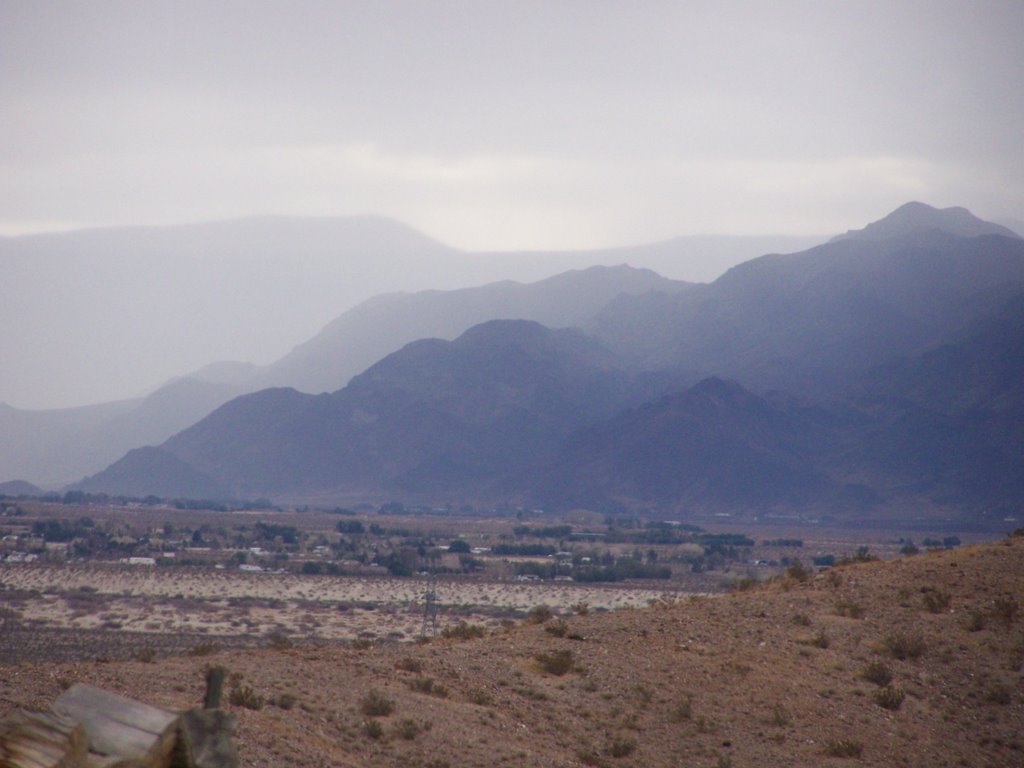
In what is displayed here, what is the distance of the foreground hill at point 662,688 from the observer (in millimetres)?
15844

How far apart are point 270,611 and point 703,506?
346 ft

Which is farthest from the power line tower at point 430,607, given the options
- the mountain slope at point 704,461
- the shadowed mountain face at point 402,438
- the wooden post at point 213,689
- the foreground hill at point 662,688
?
the shadowed mountain face at point 402,438

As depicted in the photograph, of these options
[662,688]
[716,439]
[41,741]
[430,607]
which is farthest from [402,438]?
[41,741]

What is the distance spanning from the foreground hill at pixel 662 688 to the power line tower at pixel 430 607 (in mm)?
17252

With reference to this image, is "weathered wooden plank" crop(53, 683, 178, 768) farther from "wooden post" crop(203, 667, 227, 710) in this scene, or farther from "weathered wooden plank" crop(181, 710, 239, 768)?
"wooden post" crop(203, 667, 227, 710)

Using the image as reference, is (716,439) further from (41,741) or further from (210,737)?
(41,741)

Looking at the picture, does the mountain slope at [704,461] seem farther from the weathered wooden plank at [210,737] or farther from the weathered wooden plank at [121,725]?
the weathered wooden plank at [121,725]

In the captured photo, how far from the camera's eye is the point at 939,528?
12550 centimetres

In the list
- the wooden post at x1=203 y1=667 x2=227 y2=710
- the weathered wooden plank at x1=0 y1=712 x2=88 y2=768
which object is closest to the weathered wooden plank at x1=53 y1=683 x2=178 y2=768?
the weathered wooden plank at x1=0 y1=712 x2=88 y2=768

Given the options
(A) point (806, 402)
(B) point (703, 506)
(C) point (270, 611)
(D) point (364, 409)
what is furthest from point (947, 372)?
(C) point (270, 611)

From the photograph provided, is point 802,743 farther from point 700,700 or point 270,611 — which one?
point 270,611

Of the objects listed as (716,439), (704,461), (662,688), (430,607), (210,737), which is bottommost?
(430,607)

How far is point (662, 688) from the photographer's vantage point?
19781 millimetres

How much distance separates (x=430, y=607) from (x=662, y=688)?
111 ft
